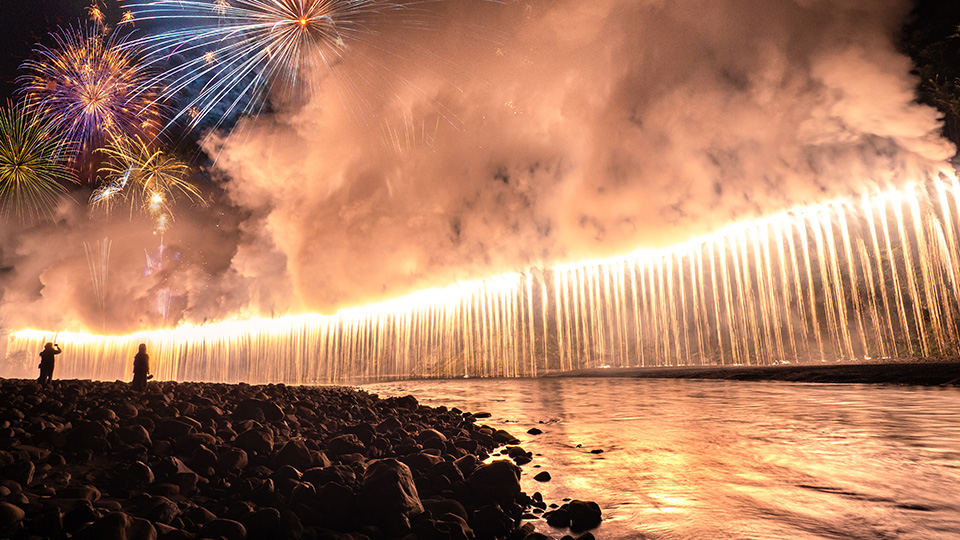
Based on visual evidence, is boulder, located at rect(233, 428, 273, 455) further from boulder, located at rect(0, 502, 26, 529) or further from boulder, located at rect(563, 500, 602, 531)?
boulder, located at rect(563, 500, 602, 531)

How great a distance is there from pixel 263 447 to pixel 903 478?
12.9 metres

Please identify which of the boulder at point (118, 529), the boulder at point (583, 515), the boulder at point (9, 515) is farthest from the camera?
the boulder at point (583, 515)

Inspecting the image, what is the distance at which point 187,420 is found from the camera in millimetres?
11000

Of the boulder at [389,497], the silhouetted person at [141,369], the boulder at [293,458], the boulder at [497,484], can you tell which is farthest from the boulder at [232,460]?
the silhouetted person at [141,369]

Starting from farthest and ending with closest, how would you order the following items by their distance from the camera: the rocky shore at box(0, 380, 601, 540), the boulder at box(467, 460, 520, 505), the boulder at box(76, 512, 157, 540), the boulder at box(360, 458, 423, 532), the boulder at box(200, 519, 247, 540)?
the boulder at box(467, 460, 520, 505)
the boulder at box(360, 458, 423, 532)
the rocky shore at box(0, 380, 601, 540)
the boulder at box(200, 519, 247, 540)
the boulder at box(76, 512, 157, 540)

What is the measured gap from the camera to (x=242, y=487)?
24.0ft

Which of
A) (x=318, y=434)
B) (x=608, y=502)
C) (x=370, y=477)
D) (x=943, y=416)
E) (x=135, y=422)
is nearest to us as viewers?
(x=370, y=477)

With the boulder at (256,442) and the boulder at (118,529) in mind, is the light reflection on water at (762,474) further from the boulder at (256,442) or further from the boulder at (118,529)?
the boulder at (256,442)

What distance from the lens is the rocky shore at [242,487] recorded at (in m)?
5.49

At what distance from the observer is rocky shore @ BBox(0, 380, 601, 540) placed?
216 inches

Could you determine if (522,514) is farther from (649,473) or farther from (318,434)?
(318,434)

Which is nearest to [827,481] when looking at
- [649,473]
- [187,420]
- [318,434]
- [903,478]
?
[903,478]

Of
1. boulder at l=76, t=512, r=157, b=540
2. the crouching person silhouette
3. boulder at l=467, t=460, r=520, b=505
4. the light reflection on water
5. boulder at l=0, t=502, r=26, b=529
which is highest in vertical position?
the crouching person silhouette

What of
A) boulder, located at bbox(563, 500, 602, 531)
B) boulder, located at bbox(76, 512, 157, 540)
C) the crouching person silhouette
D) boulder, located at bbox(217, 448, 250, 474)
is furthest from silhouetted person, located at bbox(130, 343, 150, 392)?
boulder, located at bbox(563, 500, 602, 531)
